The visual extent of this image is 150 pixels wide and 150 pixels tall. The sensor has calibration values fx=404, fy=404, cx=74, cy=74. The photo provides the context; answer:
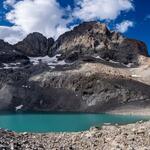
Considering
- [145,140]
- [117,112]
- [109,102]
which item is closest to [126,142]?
[145,140]

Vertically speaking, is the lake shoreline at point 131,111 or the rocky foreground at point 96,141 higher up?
the lake shoreline at point 131,111

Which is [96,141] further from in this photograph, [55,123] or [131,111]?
[131,111]

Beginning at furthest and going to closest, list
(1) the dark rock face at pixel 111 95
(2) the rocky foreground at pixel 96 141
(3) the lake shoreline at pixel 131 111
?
(1) the dark rock face at pixel 111 95, (3) the lake shoreline at pixel 131 111, (2) the rocky foreground at pixel 96 141

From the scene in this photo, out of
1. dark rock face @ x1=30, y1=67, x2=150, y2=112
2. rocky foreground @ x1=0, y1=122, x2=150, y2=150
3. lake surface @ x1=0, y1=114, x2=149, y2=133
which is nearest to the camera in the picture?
rocky foreground @ x1=0, y1=122, x2=150, y2=150

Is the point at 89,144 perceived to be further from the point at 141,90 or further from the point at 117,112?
the point at 141,90

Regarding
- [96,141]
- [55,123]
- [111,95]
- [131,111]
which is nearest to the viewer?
[96,141]

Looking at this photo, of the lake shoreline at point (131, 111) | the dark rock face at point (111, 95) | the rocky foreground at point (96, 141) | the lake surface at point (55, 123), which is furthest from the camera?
the dark rock face at point (111, 95)

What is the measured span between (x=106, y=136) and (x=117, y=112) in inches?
5789

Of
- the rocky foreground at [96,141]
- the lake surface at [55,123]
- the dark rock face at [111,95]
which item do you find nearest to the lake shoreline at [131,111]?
the dark rock face at [111,95]

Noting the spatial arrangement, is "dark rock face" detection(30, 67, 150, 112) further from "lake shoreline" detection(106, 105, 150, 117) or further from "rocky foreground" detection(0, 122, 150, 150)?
"rocky foreground" detection(0, 122, 150, 150)

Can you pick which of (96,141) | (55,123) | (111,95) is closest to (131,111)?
(111,95)

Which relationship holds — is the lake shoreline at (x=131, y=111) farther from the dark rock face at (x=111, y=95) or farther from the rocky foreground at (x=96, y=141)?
the rocky foreground at (x=96, y=141)

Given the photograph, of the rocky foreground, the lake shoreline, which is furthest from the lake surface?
the rocky foreground

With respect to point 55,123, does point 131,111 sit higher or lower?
higher
